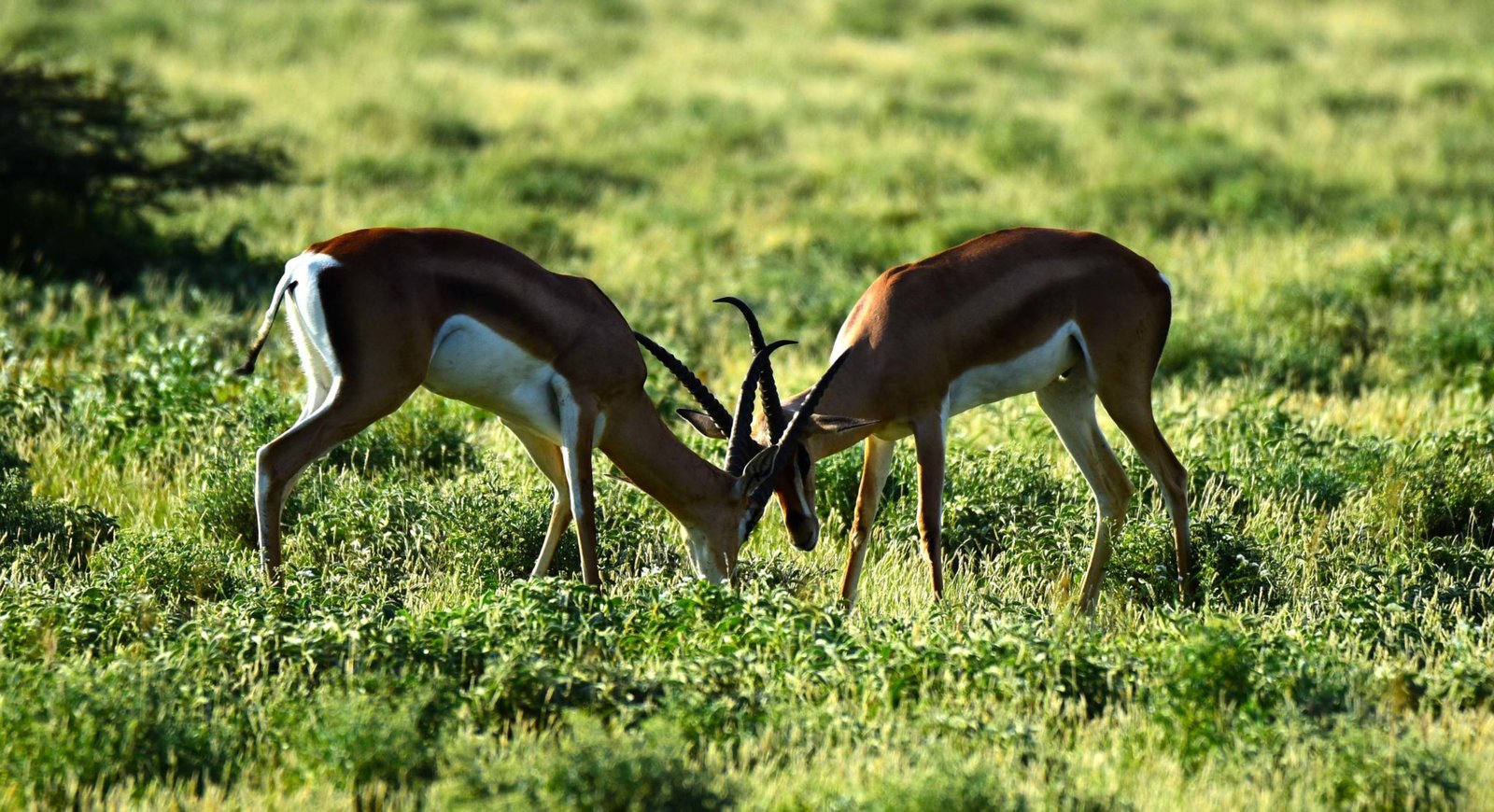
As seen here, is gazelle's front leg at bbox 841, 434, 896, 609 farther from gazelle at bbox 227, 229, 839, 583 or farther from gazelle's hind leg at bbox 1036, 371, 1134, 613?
gazelle's hind leg at bbox 1036, 371, 1134, 613

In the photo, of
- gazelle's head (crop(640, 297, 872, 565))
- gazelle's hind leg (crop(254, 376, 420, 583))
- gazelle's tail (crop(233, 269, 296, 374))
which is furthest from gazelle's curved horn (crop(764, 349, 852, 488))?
gazelle's tail (crop(233, 269, 296, 374))

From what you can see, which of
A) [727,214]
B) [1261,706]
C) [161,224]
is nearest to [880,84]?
[727,214]

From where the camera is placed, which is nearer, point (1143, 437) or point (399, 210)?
point (1143, 437)

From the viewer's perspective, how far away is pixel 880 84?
74.3 ft

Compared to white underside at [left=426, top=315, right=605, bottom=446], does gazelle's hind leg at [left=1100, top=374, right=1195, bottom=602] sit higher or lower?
lower

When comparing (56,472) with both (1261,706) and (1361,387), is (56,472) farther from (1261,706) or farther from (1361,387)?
(1361,387)

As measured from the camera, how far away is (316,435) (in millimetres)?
6121

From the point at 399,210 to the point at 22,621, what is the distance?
9552 mm

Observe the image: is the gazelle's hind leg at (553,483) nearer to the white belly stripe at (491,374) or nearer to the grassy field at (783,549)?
the grassy field at (783,549)

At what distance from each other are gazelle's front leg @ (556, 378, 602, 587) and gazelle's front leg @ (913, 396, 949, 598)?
1.38m

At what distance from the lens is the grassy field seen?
184 inches

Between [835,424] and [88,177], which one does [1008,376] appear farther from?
[88,177]

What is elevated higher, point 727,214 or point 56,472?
point 727,214

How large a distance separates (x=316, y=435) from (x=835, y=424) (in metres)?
1.99
